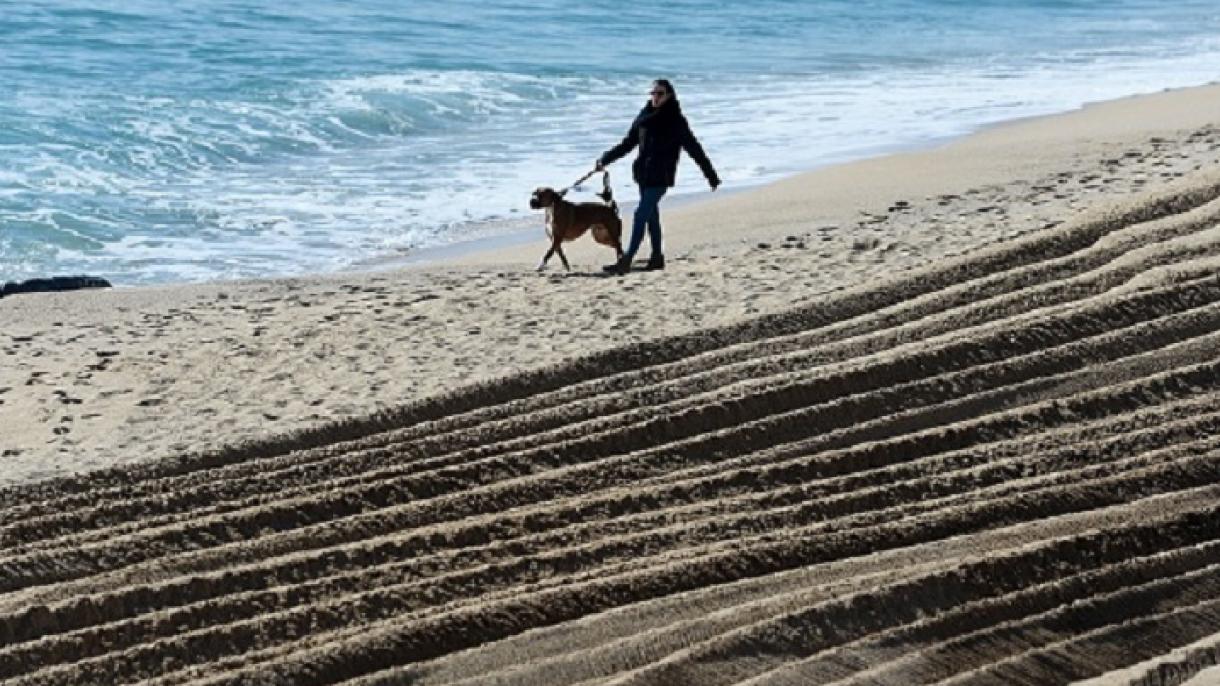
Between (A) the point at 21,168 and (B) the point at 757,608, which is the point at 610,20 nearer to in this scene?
(A) the point at 21,168

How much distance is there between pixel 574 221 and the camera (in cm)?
1214

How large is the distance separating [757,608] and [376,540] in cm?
142

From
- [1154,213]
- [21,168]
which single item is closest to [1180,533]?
[1154,213]

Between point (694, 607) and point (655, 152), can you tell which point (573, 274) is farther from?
point (694, 607)

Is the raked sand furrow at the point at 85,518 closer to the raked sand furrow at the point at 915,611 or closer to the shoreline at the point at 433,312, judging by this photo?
the shoreline at the point at 433,312

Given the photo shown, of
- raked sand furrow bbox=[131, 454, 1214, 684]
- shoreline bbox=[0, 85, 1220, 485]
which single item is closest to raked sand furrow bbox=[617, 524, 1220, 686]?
raked sand furrow bbox=[131, 454, 1214, 684]

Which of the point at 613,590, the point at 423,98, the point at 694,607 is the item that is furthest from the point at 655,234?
the point at 423,98

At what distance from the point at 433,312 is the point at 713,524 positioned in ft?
13.1

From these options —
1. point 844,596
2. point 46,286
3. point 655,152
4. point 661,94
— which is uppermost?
point 661,94

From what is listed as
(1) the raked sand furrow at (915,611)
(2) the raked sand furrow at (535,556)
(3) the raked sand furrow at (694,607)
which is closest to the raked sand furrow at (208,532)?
(2) the raked sand furrow at (535,556)

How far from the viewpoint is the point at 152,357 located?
9727 millimetres

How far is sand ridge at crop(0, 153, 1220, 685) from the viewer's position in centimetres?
581

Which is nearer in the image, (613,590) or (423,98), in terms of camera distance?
(613,590)

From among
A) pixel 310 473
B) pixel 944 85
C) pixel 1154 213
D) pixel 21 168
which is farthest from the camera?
pixel 944 85
